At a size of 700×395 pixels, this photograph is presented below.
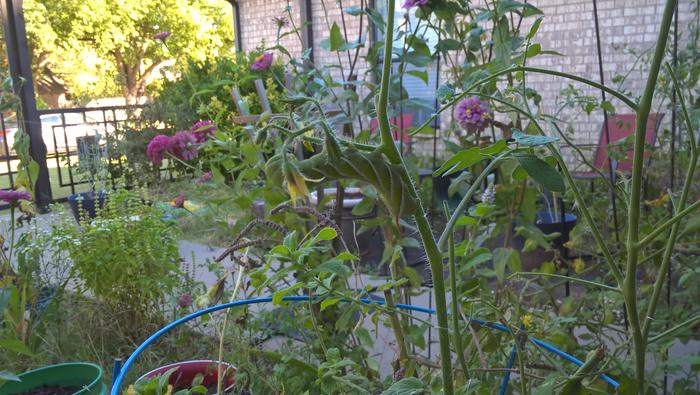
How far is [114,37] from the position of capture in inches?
598

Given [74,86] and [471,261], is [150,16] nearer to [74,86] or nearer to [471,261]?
[74,86]

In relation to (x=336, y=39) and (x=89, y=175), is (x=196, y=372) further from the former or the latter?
(x=89, y=175)

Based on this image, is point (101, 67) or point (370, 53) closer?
point (370, 53)

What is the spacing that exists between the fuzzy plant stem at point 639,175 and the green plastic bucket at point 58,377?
1.32 metres

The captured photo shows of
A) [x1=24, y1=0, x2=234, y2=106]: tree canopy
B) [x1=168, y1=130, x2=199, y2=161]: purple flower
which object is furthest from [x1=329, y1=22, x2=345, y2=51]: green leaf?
[x1=24, y1=0, x2=234, y2=106]: tree canopy

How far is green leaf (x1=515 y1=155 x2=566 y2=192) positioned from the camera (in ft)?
1.87

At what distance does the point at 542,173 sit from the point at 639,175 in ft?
0.31

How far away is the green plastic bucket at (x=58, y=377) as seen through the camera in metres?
1.58

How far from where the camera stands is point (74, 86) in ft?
57.6

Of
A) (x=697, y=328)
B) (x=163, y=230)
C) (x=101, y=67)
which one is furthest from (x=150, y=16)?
(x=697, y=328)

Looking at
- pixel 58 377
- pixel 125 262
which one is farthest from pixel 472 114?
pixel 58 377

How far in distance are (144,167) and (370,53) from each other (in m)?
5.34

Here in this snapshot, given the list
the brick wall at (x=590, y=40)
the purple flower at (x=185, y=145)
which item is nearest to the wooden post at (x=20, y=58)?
the brick wall at (x=590, y=40)

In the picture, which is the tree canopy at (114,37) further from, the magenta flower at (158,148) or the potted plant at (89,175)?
the magenta flower at (158,148)
